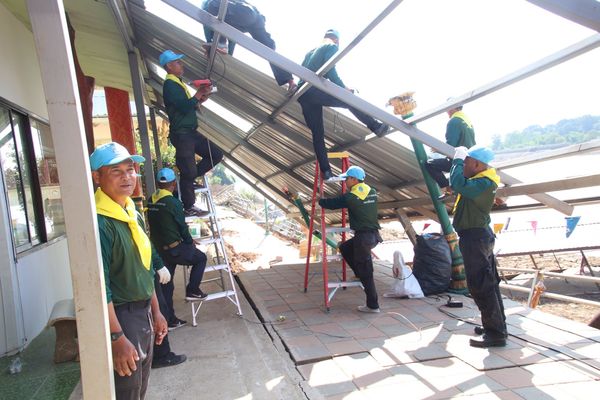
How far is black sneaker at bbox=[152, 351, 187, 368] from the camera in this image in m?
3.63

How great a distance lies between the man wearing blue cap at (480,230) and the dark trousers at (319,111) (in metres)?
1.32

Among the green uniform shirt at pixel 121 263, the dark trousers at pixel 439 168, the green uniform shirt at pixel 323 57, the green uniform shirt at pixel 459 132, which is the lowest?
the green uniform shirt at pixel 121 263

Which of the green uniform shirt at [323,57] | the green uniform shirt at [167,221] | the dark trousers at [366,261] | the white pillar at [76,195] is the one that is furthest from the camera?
the dark trousers at [366,261]

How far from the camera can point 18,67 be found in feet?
15.4

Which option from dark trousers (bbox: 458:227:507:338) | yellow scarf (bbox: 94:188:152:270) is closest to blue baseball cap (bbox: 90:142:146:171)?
yellow scarf (bbox: 94:188:152:270)

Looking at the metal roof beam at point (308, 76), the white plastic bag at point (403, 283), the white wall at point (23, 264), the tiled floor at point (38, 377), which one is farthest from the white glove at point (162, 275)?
the white plastic bag at point (403, 283)

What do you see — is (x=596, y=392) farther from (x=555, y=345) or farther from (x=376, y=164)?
(x=376, y=164)

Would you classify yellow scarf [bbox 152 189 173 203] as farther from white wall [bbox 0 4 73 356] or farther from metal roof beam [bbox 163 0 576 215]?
metal roof beam [bbox 163 0 576 215]

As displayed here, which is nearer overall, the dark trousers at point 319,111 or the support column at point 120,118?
the dark trousers at point 319,111

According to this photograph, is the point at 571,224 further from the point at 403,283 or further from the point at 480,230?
the point at 480,230

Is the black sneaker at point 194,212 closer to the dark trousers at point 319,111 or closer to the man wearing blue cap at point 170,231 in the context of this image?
the man wearing blue cap at point 170,231

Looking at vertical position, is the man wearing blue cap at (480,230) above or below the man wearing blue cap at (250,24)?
below

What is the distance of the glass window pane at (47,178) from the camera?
5.16 m

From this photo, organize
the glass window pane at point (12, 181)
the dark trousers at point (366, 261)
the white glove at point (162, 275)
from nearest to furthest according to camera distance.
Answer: the white glove at point (162, 275) < the glass window pane at point (12, 181) < the dark trousers at point (366, 261)
